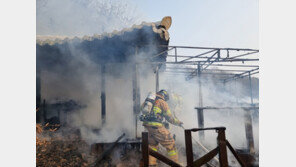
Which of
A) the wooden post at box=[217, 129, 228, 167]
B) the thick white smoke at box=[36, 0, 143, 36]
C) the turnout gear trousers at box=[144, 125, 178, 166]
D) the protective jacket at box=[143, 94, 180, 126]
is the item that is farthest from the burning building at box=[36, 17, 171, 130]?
the thick white smoke at box=[36, 0, 143, 36]

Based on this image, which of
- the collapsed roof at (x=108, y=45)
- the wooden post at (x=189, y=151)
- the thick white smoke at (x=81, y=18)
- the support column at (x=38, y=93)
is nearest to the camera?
the wooden post at (x=189, y=151)

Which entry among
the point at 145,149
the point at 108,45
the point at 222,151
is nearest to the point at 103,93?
the point at 108,45

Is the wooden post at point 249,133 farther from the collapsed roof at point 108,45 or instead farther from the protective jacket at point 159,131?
the collapsed roof at point 108,45

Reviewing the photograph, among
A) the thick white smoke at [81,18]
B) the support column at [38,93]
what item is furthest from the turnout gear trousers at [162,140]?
the thick white smoke at [81,18]

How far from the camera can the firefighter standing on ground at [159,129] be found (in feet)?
16.4

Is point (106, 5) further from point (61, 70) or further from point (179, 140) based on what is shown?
point (179, 140)

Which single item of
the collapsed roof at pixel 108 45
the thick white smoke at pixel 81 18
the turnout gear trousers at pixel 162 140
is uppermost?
the thick white smoke at pixel 81 18

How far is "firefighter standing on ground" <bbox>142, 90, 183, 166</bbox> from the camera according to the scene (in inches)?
197

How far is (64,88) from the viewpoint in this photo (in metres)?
7.38

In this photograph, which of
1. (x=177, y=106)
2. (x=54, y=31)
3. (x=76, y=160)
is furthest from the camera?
(x=54, y=31)

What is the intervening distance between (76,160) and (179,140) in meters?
4.13

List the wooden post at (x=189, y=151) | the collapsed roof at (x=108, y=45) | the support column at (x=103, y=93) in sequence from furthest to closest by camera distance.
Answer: the support column at (x=103, y=93) → the collapsed roof at (x=108, y=45) → the wooden post at (x=189, y=151)

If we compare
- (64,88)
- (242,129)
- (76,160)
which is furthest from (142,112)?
(242,129)

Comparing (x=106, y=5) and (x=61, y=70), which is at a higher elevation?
(x=106, y=5)
